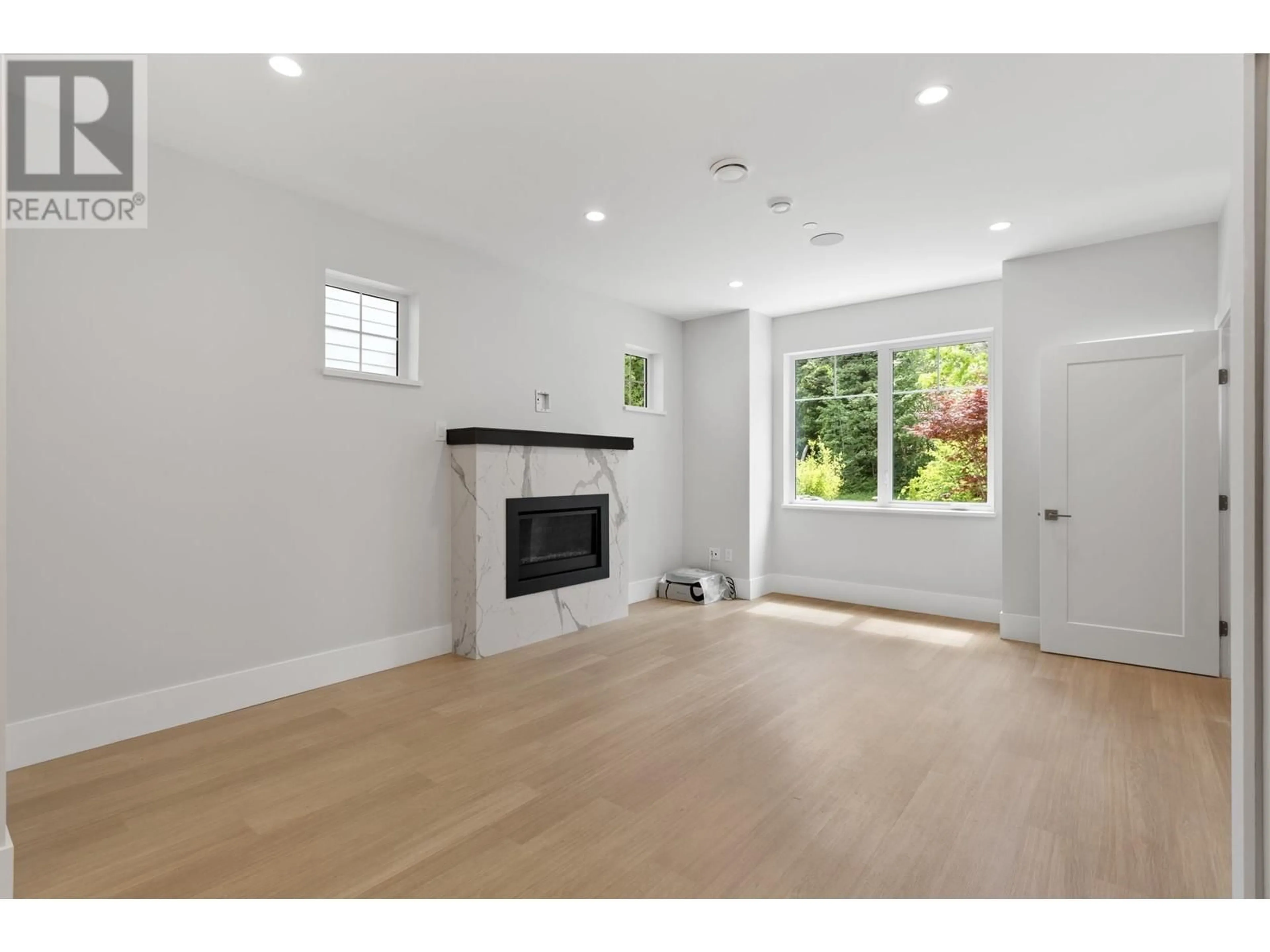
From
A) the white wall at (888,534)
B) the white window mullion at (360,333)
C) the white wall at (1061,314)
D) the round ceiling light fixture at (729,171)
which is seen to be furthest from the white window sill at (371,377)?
the white wall at (1061,314)

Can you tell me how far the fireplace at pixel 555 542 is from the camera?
4176 millimetres

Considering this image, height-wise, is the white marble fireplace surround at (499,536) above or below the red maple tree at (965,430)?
below

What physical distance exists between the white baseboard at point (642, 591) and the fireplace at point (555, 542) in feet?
2.39

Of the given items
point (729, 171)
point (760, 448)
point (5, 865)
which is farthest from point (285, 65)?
point (760, 448)

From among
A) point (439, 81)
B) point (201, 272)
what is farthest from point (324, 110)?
point (201, 272)

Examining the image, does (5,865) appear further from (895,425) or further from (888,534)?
(895,425)

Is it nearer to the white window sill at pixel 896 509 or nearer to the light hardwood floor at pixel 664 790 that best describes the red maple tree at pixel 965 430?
the white window sill at pixel 896 509

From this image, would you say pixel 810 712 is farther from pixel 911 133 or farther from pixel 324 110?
pixel 324 110

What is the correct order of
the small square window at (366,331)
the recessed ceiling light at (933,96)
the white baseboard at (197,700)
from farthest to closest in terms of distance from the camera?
the small square window at (366,331)
the white baseboard at (197,700)
the recessed ceiling light at (933,96)

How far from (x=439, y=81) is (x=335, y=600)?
2.66 m

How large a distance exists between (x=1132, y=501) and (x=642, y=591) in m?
3.65

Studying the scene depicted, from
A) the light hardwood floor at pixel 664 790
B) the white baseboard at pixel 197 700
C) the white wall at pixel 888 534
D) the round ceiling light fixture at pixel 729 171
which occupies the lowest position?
the light hardwood floor at pixel 664 790

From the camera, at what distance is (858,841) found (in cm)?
195

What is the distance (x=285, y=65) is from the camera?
2.23m
